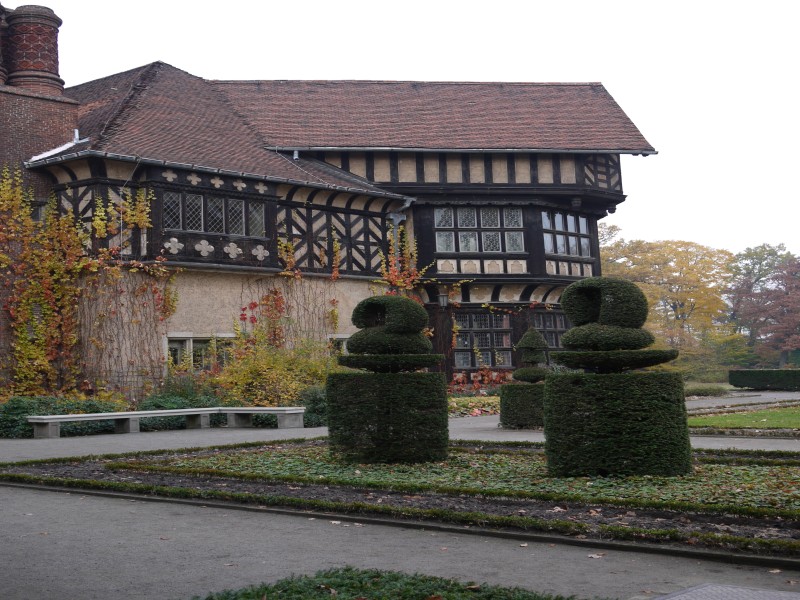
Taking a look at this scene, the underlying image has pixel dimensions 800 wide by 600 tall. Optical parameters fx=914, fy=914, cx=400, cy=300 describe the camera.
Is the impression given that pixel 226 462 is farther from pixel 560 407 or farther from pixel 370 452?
pixel 560 407

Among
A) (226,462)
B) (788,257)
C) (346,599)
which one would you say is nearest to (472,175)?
(226,462)

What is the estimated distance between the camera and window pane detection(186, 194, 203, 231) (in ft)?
73.6

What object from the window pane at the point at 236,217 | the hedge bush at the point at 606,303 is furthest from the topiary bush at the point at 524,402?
the window pane at the point at 236,217

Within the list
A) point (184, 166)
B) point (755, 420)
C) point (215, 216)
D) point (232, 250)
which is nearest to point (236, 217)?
point (215, 216)

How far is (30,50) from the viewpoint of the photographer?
23.5 m

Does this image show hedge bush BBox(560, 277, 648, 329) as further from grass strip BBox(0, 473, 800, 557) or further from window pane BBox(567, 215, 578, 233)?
window pane BBox(567, 215, 578, 233)

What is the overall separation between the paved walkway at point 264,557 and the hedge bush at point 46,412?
29.6ft

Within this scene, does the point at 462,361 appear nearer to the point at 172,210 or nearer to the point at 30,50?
the point at 172,210

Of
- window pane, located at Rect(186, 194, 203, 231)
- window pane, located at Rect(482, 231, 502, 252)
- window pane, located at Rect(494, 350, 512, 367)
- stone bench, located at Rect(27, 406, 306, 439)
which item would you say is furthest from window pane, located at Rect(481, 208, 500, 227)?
stone bench, located at Rect(27, 406, 306, 439)

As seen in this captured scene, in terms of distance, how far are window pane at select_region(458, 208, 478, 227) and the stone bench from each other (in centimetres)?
1056

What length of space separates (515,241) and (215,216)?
975cm

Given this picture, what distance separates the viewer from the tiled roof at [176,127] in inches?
890

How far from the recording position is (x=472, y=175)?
27.9 meters

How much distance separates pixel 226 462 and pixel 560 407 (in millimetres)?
4893
